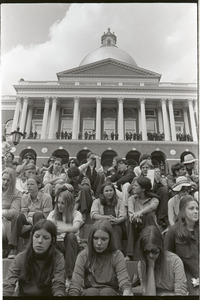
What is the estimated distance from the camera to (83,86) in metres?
9.38

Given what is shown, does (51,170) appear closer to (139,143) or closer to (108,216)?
(108,216)

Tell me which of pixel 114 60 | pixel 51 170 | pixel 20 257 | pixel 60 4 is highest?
pixel 114 60

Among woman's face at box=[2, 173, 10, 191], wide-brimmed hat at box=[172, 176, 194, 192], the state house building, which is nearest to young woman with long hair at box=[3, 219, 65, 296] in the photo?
woman's face at box=[2, 173, 10, 191]

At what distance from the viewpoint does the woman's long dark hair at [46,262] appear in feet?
13.0

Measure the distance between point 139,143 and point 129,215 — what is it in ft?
13.7

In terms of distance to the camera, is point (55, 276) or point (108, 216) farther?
point (108, 216)

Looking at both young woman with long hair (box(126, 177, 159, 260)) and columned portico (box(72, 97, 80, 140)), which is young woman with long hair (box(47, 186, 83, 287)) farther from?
columned portico (box(72, 97, 80, 140))

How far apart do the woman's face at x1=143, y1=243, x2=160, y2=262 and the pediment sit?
4217 mm

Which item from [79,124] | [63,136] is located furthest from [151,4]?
[63,136]

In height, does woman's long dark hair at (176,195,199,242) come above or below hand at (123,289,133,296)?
above

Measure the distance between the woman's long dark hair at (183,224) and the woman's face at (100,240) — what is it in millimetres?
978

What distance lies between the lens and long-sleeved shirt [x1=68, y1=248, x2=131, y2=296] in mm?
3846

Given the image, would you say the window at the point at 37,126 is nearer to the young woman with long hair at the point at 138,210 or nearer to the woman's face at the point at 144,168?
the woman's face at the point at 144,168

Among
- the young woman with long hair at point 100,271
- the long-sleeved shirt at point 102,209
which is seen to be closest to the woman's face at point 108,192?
the long-sleeved shirt at point 102,209
